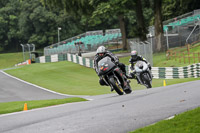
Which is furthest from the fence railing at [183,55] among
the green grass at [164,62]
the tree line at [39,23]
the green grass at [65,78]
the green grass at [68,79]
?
the tree line at [39,23]

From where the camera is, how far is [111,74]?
13055 millimetres

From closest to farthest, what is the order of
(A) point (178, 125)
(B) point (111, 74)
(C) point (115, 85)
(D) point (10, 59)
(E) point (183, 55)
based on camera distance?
(A) point (178, 125), (C) point (115, 85), (B) point (111, 74), (E) point (183, 55), (D) point (10, 59)

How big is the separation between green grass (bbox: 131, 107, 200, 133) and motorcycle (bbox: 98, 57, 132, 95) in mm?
5728

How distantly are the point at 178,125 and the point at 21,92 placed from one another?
56.8 ft

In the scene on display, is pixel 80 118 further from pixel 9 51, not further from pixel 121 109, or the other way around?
pixel 9 51

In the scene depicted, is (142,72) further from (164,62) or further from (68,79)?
(164,62)

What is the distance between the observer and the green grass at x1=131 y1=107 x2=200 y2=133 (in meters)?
6.23

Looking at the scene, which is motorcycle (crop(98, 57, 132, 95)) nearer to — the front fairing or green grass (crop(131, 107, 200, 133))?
the front fairing

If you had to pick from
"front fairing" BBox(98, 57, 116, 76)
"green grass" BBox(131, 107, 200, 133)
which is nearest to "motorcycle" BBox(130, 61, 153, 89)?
"front fairing" BBox(98, 57, 116, 76)

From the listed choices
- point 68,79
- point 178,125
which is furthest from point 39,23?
point 178,125

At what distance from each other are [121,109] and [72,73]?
81.7ft

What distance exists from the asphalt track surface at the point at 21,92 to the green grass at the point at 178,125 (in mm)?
12878

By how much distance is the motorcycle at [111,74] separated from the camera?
12812mm

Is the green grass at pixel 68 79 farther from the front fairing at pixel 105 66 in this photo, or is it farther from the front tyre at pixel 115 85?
the front fairing at pixel 105 66
